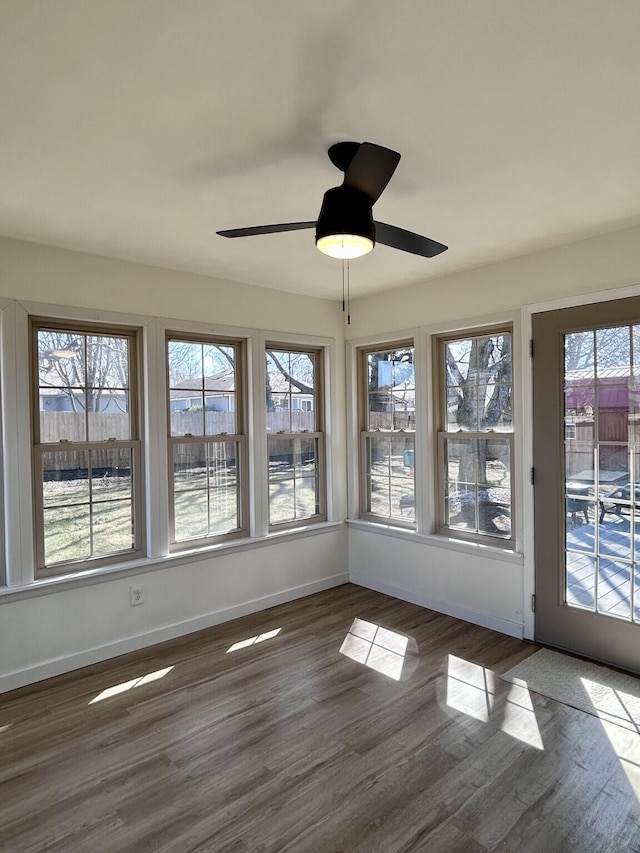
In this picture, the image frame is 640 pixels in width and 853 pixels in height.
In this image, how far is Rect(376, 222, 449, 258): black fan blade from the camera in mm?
2225

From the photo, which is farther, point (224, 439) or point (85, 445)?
point (224, 439)

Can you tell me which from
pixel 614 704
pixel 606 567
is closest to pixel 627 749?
pixel 614 704

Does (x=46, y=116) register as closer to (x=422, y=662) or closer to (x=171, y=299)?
(x=171, y=299)

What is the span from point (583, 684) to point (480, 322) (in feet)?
7.82

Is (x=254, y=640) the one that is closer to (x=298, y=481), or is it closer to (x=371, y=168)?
(x=298, y=481)

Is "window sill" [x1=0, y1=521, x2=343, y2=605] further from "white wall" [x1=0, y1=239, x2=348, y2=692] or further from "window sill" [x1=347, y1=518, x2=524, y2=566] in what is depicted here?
A: "window sill" [x1=347, y1=518, x2=524, y2=566]

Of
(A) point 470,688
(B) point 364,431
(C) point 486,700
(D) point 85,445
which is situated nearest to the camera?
(C) point 486,700

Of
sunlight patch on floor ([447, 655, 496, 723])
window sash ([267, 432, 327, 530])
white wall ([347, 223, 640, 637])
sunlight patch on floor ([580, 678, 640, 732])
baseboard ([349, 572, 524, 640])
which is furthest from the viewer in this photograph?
window sash ([267, 432, 327, 530])

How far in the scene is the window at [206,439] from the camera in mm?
3717

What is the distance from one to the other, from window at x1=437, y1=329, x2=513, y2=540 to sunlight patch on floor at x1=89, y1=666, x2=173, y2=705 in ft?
7.57

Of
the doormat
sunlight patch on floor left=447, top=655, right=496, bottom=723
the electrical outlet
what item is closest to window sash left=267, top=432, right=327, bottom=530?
the electrical outlet

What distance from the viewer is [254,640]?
11.5 ft

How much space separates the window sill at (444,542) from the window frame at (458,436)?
0.06m

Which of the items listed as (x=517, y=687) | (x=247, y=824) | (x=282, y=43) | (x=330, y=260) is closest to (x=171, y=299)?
(x=330, y=260)
